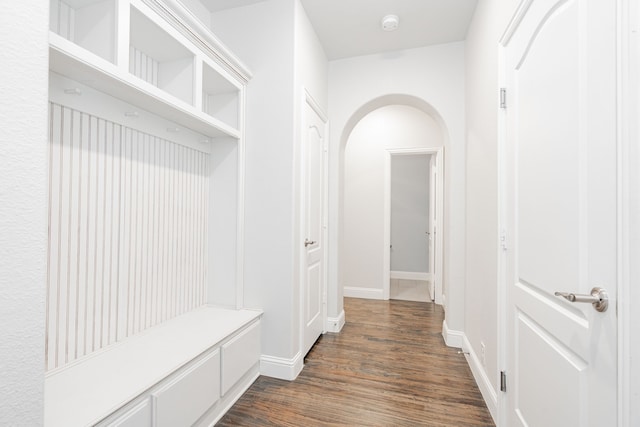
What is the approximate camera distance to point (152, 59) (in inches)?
68.3

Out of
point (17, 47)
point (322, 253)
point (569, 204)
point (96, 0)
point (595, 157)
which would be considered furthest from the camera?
point (322, 253)

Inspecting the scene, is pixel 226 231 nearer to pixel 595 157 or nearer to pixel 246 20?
pixel 246 20

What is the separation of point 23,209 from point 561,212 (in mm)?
1642

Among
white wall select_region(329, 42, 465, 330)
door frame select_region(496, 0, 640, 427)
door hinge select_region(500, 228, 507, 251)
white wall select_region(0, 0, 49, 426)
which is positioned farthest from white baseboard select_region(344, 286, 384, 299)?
white wall select_region(0, 0, 49, 426)

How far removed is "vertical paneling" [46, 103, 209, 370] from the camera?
1293 mm

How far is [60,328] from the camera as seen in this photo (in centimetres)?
129

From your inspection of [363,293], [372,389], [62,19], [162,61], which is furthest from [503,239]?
[363,293]

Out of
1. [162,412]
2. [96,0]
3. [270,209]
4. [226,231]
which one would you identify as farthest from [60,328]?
[96,0]

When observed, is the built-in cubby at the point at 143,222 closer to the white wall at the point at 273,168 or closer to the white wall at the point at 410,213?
the white wall at the point at 273,168

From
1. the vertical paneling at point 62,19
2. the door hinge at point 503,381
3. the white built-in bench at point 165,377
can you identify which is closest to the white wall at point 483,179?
the door hinge at point 503,381

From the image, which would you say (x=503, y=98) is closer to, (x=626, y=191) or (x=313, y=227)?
(x=626, y=191)

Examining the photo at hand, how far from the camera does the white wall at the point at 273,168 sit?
211 centimetres

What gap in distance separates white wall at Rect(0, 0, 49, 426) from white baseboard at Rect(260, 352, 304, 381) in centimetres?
149

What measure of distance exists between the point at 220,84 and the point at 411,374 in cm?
251
